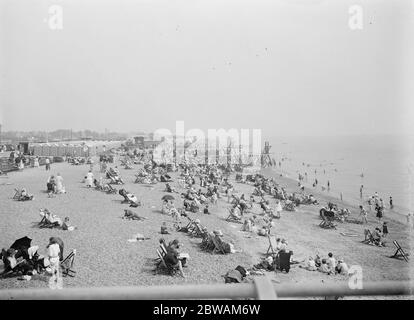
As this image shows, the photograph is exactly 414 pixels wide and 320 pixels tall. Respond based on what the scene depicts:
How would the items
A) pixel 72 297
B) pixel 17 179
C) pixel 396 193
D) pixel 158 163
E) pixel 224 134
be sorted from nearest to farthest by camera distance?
pixel 72 297, pixel 17 179, pixel 158 163, pixel 396 193, pixel 224 134

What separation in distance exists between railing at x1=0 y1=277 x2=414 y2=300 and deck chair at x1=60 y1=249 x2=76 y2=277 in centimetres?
672

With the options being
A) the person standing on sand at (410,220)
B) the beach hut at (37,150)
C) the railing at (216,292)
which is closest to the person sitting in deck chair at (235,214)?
the person standing on sand at (410,220)

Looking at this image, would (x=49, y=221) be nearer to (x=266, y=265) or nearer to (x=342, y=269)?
(x=266, y=265)

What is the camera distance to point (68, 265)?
8250 millimetres

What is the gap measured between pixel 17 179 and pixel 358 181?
114 feet

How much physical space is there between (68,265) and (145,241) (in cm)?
282

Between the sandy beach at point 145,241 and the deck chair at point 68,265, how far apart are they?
0.64 ft

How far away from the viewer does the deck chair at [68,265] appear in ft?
26.1

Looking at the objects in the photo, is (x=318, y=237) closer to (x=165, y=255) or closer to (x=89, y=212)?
(x=165, y=255)

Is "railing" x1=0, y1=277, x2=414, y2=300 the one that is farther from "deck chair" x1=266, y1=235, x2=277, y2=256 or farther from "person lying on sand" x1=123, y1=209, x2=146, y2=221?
"person lying on sand" x1=123, y1=209, x2=146, y2=221

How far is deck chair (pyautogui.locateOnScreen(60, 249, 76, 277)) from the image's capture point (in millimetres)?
7957

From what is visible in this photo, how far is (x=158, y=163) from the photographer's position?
29.1 metres
